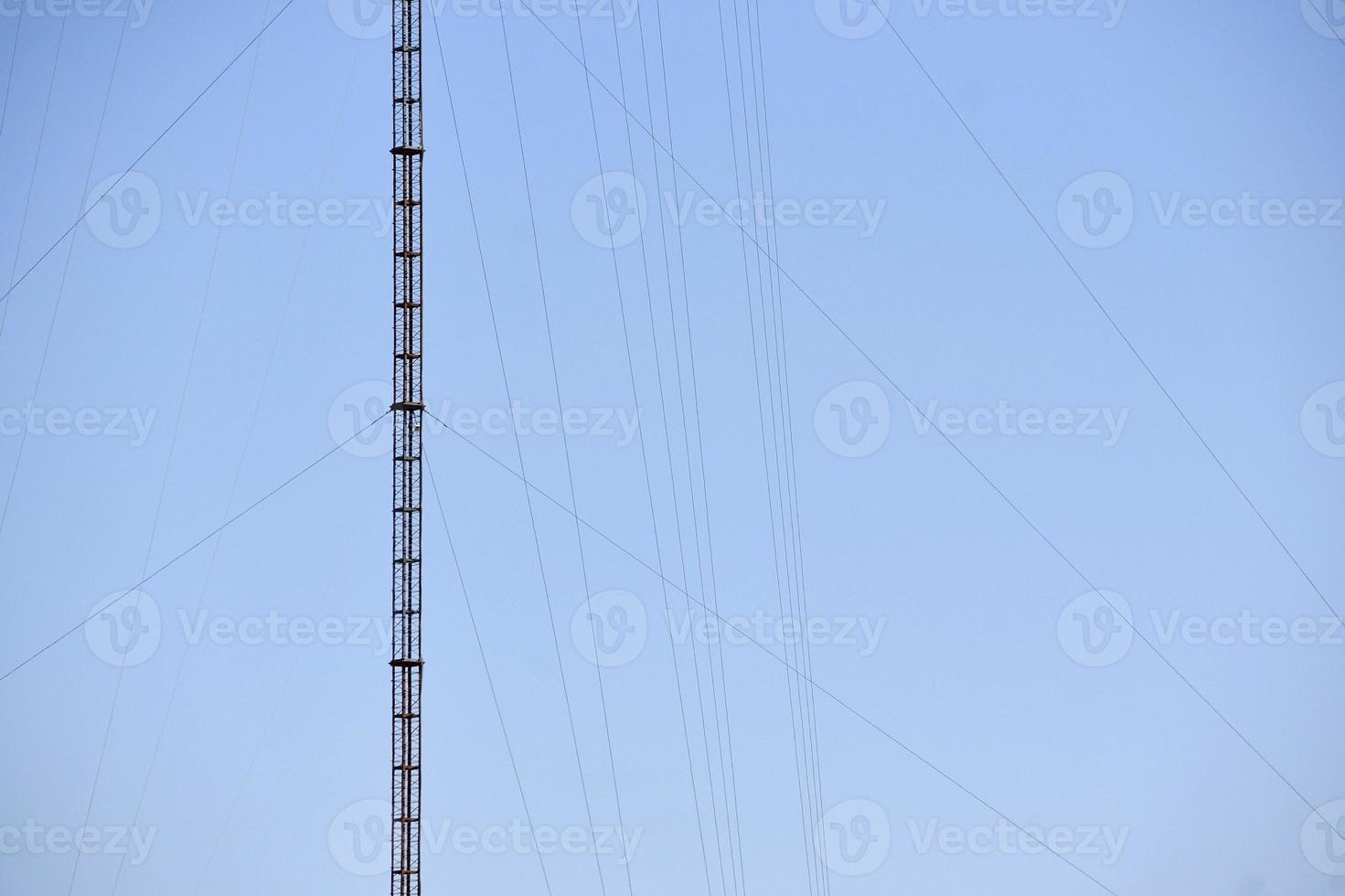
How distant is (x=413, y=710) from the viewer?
3462cm

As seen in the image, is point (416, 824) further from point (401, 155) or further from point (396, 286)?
point (401, 155)

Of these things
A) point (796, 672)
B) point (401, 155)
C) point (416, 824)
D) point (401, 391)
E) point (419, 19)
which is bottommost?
point (416, 824)

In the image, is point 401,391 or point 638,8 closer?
point 401,391

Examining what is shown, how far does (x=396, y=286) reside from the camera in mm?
35094

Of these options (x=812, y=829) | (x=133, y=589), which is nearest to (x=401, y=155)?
(x=133, y=589)

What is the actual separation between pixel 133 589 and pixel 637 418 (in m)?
10.6

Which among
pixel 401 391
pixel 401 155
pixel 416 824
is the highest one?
pixel 401 155

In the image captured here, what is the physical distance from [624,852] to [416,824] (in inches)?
200

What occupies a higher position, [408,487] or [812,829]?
[408,487]

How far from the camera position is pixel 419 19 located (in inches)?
1419

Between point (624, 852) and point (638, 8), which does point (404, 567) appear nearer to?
point (624, 852)

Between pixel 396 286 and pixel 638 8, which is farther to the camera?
pixel 638 8

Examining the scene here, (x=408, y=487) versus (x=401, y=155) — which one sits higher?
(x=401, y=155)

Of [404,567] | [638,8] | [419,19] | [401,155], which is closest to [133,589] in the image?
[404,567]
